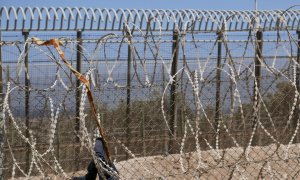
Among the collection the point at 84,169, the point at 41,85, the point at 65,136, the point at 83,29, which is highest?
the point at 83,29

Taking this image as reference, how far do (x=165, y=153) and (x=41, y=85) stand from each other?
154 cm

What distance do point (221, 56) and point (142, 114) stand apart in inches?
68.4

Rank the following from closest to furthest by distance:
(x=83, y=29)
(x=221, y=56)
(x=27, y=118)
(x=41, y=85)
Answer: (x=27, y=118), (x=41, y=85), (x=83, y=29), (x=221, y=56)

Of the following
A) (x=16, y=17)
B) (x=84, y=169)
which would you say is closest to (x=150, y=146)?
(x=84, y=169)

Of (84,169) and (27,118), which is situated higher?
(27,118)

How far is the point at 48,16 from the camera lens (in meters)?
6.89

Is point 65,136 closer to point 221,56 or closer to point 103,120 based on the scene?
point 103,120

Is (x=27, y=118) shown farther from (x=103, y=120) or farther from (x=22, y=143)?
(x=103, y=120)

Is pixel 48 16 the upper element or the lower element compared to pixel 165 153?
upper

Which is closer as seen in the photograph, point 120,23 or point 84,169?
point 84,169

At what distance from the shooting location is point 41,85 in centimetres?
665

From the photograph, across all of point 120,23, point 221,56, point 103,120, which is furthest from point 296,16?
point 103,120

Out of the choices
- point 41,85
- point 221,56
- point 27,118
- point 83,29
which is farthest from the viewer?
point 221,56

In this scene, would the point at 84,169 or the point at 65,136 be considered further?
the point at 84,169
